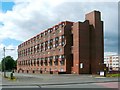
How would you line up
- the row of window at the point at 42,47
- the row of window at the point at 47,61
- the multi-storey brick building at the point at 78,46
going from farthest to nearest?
the row of window at the point at 42,47 → the row of window at the point at 47,61 → the multi-storey brick building at the point at 78,46

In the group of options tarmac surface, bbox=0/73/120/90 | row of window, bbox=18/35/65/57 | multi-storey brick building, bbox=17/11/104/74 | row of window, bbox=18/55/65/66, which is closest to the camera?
tarmac surface, bbox=0/73/120/90

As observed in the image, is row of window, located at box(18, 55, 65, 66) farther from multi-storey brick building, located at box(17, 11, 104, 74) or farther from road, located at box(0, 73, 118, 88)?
road, located at box(0, 73, 118, 88)

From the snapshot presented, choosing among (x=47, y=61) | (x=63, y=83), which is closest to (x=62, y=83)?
(x=63, y=83)

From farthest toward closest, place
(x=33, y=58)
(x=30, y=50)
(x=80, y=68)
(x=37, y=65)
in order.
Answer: (x=30, y=50) → (x=33, y=58) → (x=37, y=65) → (x=80, y=68)

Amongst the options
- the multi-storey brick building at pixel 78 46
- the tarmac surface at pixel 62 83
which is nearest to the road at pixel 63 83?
the tarmac surface at pixel 62 83

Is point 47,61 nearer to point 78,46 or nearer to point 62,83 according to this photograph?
point 78,46

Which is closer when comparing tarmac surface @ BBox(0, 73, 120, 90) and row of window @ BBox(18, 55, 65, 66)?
tarmac surface @ BBox(0, 73, 120, 90)

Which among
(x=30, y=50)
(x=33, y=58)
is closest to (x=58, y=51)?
(x=33, y=58)

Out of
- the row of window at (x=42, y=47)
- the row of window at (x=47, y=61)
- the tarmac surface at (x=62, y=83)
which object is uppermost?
the row of window at (x=42, y=47)

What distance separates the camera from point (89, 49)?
87.8 meters

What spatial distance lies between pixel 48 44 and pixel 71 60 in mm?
22499

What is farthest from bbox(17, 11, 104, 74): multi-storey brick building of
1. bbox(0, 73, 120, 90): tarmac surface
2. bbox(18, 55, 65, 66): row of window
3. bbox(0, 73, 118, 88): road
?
bbox(0, 73, 118, 88): road

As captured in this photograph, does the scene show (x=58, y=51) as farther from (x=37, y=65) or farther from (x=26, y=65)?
(x=26, y=65)

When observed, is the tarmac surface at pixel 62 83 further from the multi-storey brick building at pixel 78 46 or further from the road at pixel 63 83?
the multi-storey brick building at pixel 78 46
